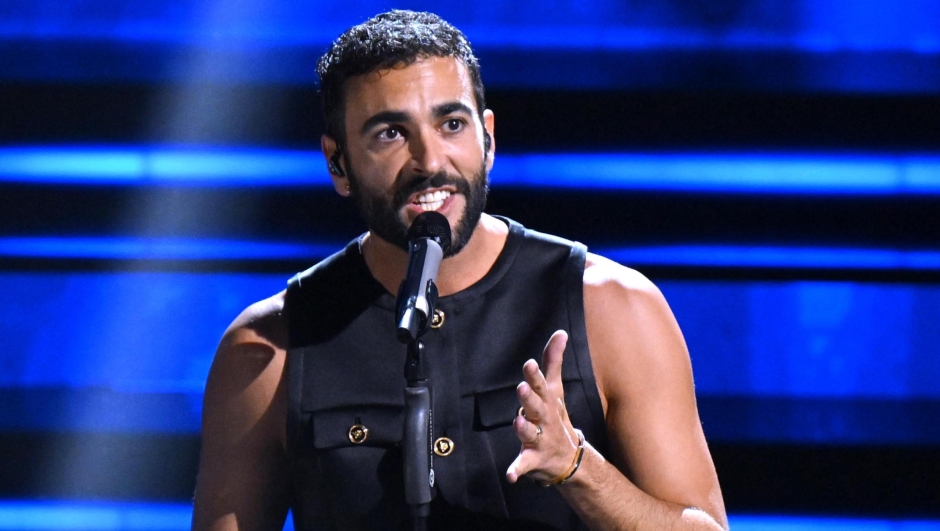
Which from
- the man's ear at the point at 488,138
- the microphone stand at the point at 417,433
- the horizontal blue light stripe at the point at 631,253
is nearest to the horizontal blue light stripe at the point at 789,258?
the horizontal blue light stripe at the point at 631,253

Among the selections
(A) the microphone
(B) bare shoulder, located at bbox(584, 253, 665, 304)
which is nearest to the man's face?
(B) bare shoulder, located at bbox(584, 253, 665, 304)

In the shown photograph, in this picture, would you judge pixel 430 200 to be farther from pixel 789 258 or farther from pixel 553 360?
pixel 789 258

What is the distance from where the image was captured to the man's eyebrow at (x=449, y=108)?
1.89 metres

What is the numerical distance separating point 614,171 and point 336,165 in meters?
0.70

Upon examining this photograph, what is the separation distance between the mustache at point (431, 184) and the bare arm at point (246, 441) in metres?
0.41

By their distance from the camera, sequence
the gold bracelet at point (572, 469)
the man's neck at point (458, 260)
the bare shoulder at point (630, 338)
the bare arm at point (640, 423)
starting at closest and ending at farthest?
the gold bracelet at point (572, 469)
the bare arm at point (640, 423)
the bare shoulder at point (630, 338)
the man's neck at point (458, 260)

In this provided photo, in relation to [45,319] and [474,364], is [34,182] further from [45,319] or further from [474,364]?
[474,364]

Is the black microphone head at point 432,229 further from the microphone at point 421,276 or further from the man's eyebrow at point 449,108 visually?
the man's eyebrow at point 449,108

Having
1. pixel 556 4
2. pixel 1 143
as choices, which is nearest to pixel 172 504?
pixel 1 143

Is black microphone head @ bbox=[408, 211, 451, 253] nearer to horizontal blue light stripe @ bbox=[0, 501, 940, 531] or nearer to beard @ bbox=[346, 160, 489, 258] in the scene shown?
beard @ bbox=[346, 160, 489, 258]

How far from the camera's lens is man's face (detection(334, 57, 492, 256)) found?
1.84 metres

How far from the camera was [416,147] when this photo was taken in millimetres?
1871

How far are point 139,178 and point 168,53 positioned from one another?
283 millimetres

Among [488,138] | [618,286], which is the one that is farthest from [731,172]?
[488,138]
